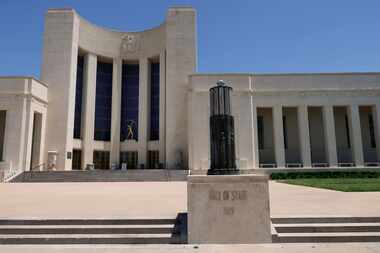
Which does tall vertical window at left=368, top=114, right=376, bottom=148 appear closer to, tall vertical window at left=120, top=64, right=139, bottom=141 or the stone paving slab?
tall vertical window at left=120, top=64, right=139, bottom=141

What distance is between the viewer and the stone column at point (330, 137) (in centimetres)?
3028

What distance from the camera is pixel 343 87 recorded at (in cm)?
3175

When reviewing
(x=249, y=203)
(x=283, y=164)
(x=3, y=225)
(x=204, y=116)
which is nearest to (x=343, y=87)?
(x=283, y=164)

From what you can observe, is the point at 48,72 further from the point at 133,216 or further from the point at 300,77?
the point at 133,216

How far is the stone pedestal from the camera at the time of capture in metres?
5.52

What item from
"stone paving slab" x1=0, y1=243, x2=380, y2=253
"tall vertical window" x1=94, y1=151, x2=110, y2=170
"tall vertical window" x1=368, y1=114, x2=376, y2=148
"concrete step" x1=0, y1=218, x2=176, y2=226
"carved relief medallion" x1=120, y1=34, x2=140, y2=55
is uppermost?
"carved relief medallion" x1=120, y1=34, x2=140, y2=55

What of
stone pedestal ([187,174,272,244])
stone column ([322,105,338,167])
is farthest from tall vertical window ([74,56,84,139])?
stone pedestal ([187,174,272,244])

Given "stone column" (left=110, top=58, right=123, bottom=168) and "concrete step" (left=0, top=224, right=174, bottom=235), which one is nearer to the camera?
"concrete step" (left=0, top=224, right=174, bottom=235)

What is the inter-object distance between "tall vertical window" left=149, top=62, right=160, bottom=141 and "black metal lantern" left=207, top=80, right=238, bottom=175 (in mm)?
32108

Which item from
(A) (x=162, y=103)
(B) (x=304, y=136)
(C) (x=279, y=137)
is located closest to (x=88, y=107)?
(A) (x=162, y=103)

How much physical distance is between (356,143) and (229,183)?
30.5 m

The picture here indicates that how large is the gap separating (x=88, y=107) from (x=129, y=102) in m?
5.76

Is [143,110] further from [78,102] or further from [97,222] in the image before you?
[97,222]

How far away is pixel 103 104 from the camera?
38.9 metres
